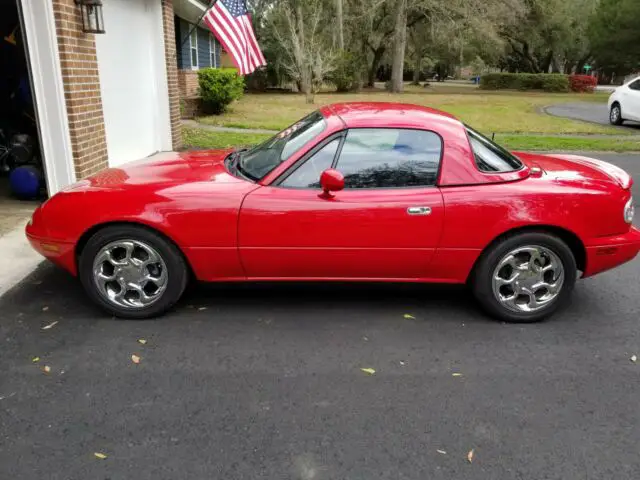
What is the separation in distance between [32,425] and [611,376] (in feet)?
10.6

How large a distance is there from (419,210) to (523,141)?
410 inches

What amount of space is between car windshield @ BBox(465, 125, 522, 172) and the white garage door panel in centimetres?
545

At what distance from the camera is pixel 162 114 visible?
34.6 ft

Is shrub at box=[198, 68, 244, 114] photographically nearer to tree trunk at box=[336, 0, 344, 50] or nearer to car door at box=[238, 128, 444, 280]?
car door at box=[238, 128, 444, 280]

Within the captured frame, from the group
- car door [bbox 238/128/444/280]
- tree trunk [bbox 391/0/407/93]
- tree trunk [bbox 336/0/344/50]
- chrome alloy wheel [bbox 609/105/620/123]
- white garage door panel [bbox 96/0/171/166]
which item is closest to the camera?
car door [bbox 238/128/444/280]

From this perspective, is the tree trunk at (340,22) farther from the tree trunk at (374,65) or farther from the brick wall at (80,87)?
the brick wall at (80,87)

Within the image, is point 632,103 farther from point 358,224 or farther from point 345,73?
point 345,73

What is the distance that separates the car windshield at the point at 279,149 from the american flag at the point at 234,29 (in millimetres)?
5288

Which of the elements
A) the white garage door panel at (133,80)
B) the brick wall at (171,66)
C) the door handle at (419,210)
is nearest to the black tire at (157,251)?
the door handle at (419,210)

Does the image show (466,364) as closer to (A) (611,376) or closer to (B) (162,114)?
(A) (611,376)

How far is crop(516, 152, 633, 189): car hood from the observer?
416 cm

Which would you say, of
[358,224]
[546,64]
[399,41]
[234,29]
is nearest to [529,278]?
[358,224]

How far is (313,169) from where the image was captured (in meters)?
3.90

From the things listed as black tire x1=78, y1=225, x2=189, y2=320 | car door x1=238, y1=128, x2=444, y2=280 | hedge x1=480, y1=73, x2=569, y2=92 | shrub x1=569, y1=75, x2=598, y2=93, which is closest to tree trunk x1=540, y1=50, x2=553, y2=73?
hedge x1=480, y1=73, x2=569, y2=92
